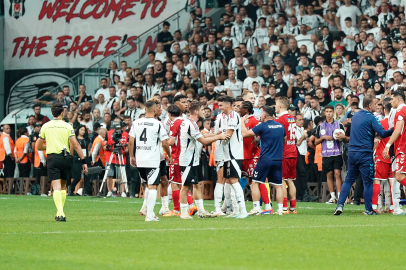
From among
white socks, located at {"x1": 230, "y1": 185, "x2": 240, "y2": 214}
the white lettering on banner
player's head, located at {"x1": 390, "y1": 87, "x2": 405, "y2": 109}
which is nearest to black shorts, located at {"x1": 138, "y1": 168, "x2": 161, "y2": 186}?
white socks, located at {"x1": 230, "y1": 185, "x2": 240, "y2": 214}

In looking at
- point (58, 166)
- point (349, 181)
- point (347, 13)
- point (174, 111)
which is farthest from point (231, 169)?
point (347, 13)

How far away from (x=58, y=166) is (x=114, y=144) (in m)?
9.88

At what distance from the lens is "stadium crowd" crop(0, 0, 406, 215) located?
1995cm

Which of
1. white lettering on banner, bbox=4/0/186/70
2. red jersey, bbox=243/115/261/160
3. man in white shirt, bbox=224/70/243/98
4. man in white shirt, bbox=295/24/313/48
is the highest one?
white lettering on banner, bbox=4/0/186/70

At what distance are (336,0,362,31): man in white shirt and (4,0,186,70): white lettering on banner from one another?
10.4 metres

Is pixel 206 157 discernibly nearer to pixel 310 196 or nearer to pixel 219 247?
pixel 310 196

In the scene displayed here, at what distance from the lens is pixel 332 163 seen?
735 inches

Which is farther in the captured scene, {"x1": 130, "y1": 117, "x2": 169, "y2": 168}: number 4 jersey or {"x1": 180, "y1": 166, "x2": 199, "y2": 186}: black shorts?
{"x1": 180, "y1": 166, "x2": 199, "y2": 186}: black shorts

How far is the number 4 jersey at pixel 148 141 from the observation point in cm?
1239

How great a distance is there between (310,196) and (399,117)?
672 centimetres

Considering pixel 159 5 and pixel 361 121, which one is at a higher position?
pixel 159 5

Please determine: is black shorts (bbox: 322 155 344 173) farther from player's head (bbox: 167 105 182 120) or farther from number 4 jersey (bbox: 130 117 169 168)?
number 4 jersey (bbox: 130 117 169 168)

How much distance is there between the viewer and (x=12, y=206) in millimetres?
17625

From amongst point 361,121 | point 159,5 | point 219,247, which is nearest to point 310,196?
point 361,121
